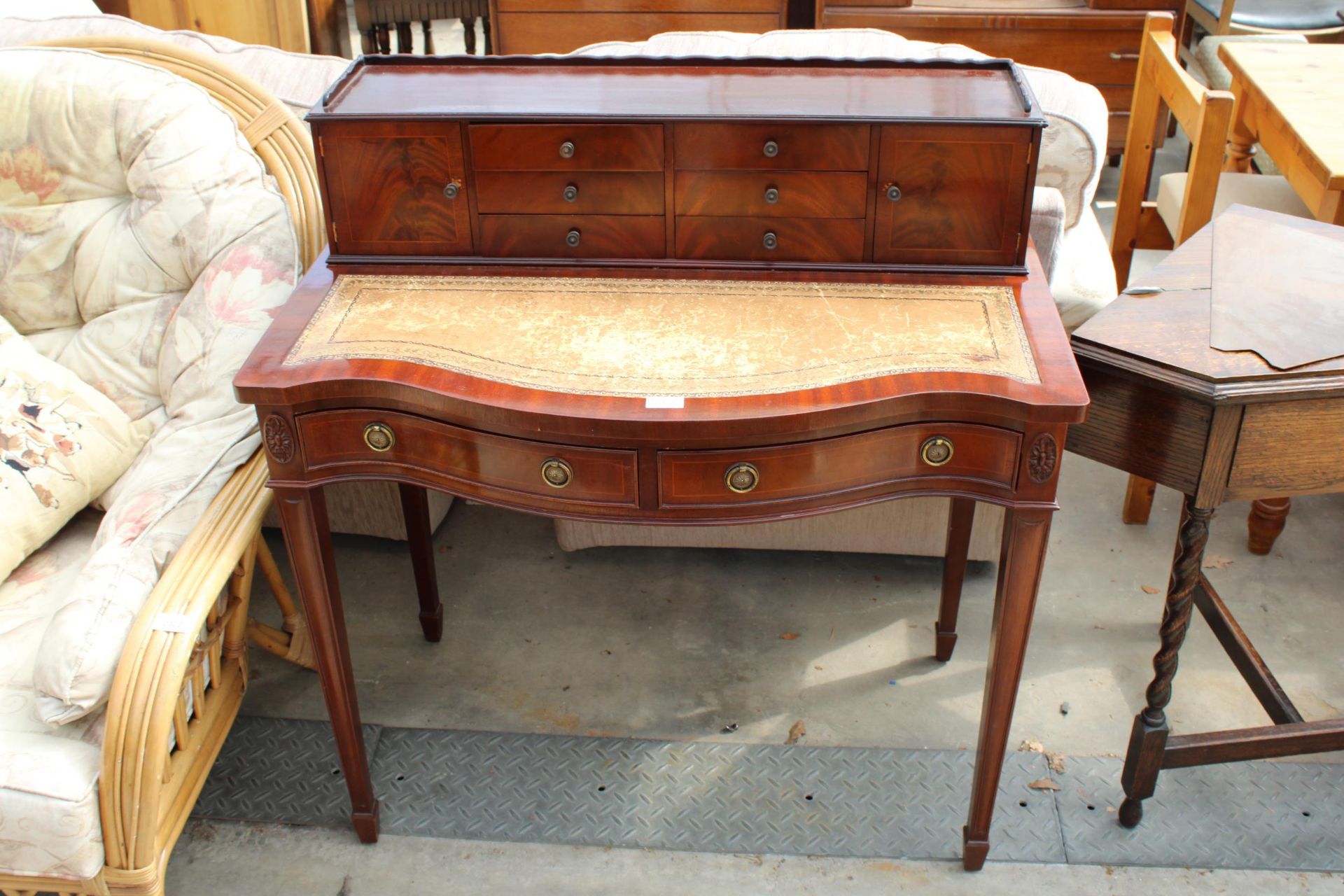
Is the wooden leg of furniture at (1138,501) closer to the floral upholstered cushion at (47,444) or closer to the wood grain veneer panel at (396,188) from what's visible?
the wood grain veneer panel at (396,188)

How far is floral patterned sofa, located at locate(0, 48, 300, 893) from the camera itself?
5.15 ft

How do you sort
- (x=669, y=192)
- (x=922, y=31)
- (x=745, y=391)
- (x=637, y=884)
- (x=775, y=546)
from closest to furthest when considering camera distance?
1. (x=745, y=391)
2. (x=669, y=192)
3. (x=637, y=884)
4. (x=775, y=546)
5. (x=922, y=31)

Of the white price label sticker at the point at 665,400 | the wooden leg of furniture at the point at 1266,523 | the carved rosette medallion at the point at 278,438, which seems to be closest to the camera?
the white price label sticker at the point at 665,400

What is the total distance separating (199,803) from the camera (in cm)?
205

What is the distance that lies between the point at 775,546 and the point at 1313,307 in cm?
114

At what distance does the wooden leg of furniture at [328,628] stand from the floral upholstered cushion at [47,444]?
422 millimetres

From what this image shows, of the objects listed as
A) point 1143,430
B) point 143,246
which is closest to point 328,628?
point 143,246

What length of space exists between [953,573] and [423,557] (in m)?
1.03

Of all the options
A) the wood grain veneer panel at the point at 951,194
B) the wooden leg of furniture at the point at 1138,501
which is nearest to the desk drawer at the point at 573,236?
the wood grain veneer panel at the point at 951,194

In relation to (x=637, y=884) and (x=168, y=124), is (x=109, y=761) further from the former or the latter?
(x=168, y=124)

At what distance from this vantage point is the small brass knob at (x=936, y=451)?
1501mm

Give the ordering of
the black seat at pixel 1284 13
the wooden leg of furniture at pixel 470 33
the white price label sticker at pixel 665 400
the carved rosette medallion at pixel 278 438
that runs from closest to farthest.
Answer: the white price label sticker at pixel 665 400 → the carved rosette medallion at pixel 278 438 → the black seat at pixel 1284 13 → the wooden leg of furniture at pixel 470 33

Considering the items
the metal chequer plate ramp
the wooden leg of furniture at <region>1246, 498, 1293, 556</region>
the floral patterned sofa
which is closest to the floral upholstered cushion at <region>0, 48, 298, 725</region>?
the floral patterned sofa

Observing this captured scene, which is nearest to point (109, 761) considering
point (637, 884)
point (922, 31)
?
point (637, 884)
